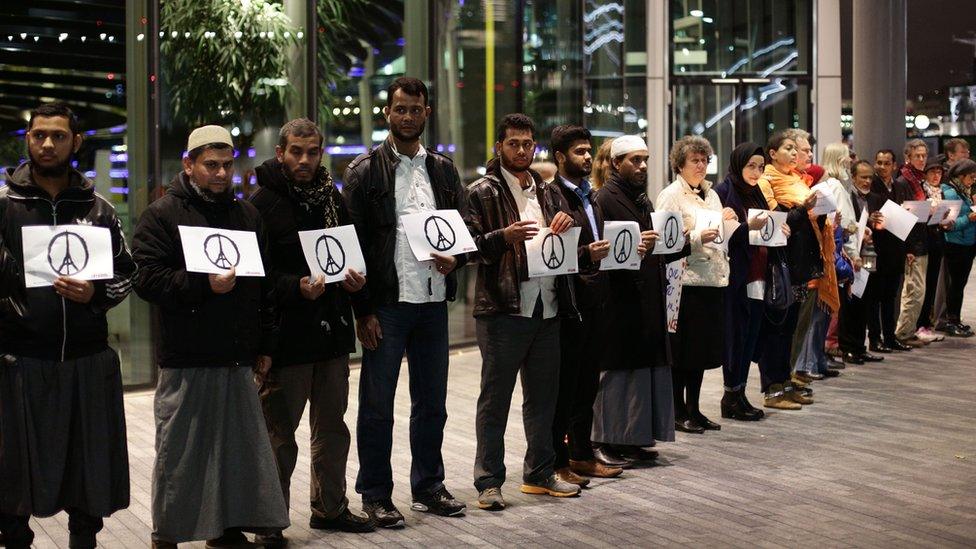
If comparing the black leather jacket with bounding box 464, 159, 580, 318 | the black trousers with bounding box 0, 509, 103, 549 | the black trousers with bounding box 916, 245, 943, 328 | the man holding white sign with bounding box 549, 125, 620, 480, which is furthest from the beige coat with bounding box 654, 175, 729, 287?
the black trousers with bounding box 916, 245, 943, 328

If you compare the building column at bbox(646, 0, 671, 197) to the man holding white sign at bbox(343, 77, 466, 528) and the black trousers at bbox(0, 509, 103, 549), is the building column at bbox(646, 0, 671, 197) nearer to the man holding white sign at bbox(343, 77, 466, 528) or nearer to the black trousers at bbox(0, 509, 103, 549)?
the man holding white sign at bbox(343, 77, 466, 528)

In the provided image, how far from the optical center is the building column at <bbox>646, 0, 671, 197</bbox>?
1891 centimetres

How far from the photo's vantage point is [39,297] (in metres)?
5.27

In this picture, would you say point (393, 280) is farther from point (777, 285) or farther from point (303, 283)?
point (777, 285)

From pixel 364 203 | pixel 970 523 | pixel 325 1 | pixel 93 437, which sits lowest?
pixel 970 523

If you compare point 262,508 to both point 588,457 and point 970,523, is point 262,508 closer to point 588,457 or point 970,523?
point 588,457

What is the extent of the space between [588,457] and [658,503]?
747mm

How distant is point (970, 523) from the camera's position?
6398mm

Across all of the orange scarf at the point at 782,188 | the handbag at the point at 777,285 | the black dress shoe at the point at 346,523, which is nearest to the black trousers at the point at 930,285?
the orange scarf at the point at 782,188

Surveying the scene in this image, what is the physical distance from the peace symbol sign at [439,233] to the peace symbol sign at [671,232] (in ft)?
6.16

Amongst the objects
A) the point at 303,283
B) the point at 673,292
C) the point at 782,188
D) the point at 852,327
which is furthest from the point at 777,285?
the point at 303,283

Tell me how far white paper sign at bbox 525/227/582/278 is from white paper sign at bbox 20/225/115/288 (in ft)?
7.06

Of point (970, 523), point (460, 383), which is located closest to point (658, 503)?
point (970, 523)

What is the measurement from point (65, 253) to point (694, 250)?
4.27 m
